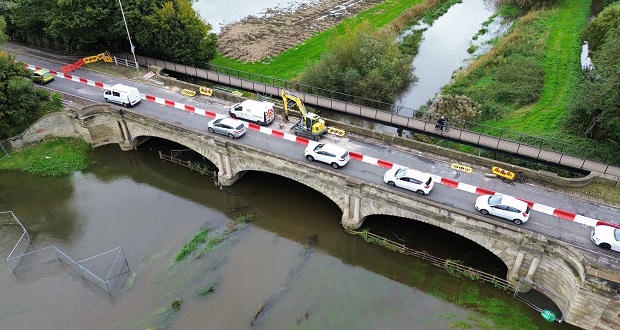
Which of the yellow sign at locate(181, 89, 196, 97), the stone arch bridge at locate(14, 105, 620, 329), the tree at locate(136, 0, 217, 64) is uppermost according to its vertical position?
the tree at locate(136, 0, 217, 64)

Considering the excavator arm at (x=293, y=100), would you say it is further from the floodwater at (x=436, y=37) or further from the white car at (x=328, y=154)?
the floodwater at (x=436, y=37)

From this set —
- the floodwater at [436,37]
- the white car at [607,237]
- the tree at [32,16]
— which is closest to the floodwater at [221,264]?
the white car at [607,237]

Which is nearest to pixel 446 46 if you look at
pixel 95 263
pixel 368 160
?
pixel 368 160

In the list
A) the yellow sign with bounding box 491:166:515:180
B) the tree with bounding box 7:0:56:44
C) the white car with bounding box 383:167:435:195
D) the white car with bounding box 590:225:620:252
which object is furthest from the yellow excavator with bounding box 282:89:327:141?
the tree with bounding box 7:0:56:44

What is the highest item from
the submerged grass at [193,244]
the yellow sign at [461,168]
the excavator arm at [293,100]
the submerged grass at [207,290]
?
the excavator arm at [293,100]

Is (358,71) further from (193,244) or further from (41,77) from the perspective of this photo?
(41,77)

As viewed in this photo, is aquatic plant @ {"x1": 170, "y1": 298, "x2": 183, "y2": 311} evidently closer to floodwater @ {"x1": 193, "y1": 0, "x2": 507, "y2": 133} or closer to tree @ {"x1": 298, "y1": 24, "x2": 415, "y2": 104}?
floodwater @ {"x1": 193, "y1": 0, "x2": 507, "y2": 133}
